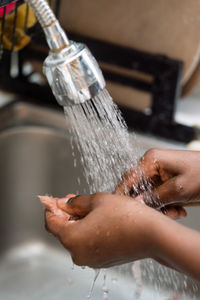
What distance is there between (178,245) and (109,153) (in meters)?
0.27

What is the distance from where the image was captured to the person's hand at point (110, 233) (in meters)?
0.48

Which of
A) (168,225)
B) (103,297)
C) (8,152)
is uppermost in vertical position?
(168,225)

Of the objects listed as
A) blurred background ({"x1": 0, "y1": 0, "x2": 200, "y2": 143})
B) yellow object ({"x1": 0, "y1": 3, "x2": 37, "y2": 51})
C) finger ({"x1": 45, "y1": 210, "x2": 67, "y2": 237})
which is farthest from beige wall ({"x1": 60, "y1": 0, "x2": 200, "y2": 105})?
finger ({"x1": 45, "y1": 210, "x2": 67, "y2": 237})

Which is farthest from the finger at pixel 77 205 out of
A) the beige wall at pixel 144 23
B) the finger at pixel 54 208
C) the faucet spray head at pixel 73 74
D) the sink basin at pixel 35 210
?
the beige wall at pixel 144 23

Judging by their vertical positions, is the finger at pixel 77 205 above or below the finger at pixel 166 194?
above

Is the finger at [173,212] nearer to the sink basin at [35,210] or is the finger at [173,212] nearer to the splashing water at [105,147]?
the splashing water at [105,147]

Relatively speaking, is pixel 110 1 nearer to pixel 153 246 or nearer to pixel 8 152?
pixel 8 152

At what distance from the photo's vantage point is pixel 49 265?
858mm

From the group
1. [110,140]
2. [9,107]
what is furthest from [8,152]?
A: [110,140]

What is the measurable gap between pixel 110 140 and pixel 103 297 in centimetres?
26

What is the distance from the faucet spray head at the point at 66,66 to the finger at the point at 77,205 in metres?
0.11

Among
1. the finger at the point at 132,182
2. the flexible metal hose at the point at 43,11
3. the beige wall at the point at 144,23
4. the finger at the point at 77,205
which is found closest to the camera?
the flexible metal hose at the point at 43,11

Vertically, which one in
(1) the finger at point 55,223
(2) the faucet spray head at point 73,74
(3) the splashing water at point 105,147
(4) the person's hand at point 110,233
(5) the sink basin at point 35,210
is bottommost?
(5) the sink basin at point 35,210

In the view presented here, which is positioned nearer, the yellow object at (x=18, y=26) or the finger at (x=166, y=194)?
the finger at (x=166, y=194)
